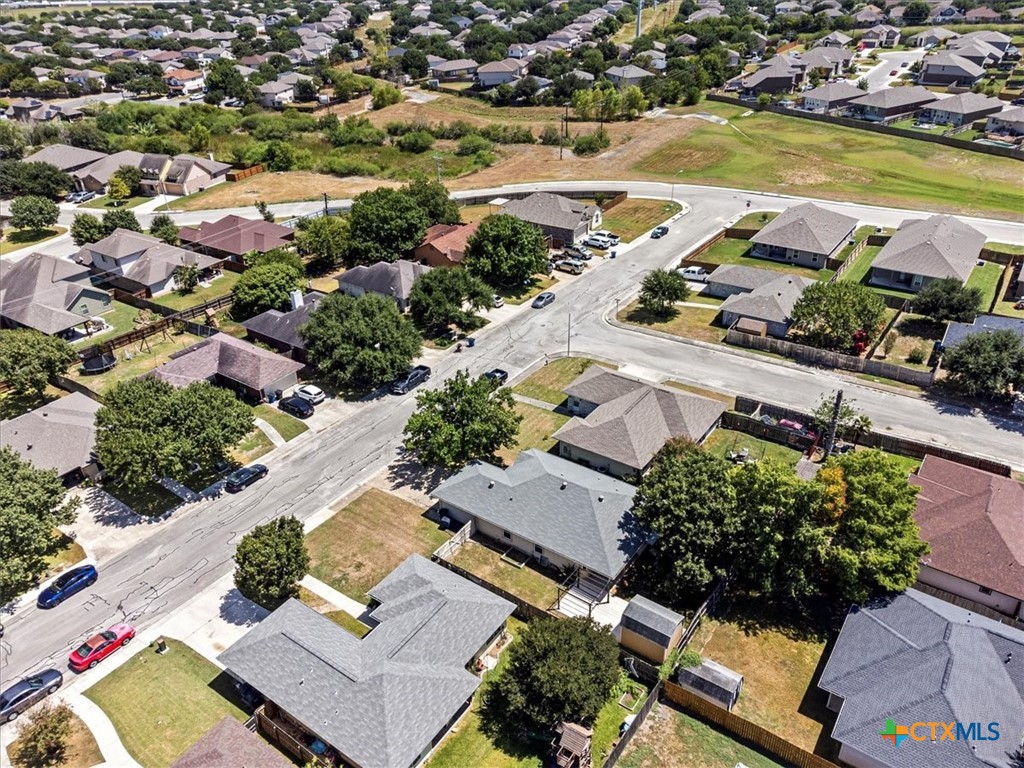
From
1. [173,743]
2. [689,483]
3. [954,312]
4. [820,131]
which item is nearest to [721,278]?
[954,312]

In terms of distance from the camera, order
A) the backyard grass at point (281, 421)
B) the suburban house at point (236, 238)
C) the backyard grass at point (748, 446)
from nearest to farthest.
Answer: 1. the backyard grass at point (748, 446)
2. the backyard grass at point (281, 421)
3. the suburban house at point (236, 238)

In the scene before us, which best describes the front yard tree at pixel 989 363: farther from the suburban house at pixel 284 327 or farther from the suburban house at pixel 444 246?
the suburban house at pixel 284 327

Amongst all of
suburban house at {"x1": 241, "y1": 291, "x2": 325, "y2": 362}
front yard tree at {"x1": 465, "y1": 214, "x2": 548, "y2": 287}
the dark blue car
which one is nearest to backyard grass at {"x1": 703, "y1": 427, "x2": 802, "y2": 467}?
front yard tree at {"x1": 465, "y1": 214, "x2": 548, "y2": 287}

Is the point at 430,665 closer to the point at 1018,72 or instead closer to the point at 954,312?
the point at 954,312

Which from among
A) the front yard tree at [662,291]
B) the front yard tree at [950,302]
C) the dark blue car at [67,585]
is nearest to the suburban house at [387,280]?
the front yard tree at [662,291]

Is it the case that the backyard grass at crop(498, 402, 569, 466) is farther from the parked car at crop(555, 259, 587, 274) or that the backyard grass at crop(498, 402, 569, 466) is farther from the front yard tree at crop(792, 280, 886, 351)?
the parked car at crop(555, 259, 587, 274)

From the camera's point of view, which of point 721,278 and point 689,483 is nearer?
point 689,483
